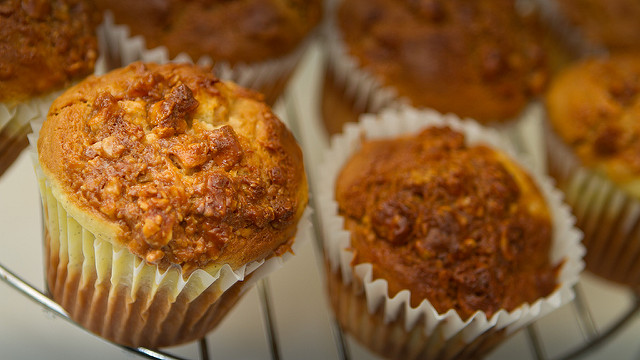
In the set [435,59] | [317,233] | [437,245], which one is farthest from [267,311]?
[435,59]

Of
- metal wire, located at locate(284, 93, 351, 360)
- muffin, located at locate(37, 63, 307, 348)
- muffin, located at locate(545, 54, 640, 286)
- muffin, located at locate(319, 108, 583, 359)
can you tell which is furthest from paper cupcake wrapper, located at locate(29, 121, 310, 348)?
muffin, located at locate(545, 54, 640, 286)

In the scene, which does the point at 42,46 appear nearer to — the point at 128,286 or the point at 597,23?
the point at 128,286

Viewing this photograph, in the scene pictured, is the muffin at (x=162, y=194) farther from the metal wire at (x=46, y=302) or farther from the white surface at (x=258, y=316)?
the white surface at (x=258, y=316)

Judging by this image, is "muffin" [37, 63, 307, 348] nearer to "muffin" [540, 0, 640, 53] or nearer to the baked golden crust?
the baked golden crust

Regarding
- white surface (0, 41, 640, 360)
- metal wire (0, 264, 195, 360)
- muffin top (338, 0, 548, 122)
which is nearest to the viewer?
metal wire (0, 264, 195, 360)

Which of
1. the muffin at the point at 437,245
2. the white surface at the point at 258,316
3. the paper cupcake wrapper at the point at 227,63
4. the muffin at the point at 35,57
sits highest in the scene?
the muffin at the point at 35,57

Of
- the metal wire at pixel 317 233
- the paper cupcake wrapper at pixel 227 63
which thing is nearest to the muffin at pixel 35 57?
the paper cupcake wrapper at pixel 227 63
